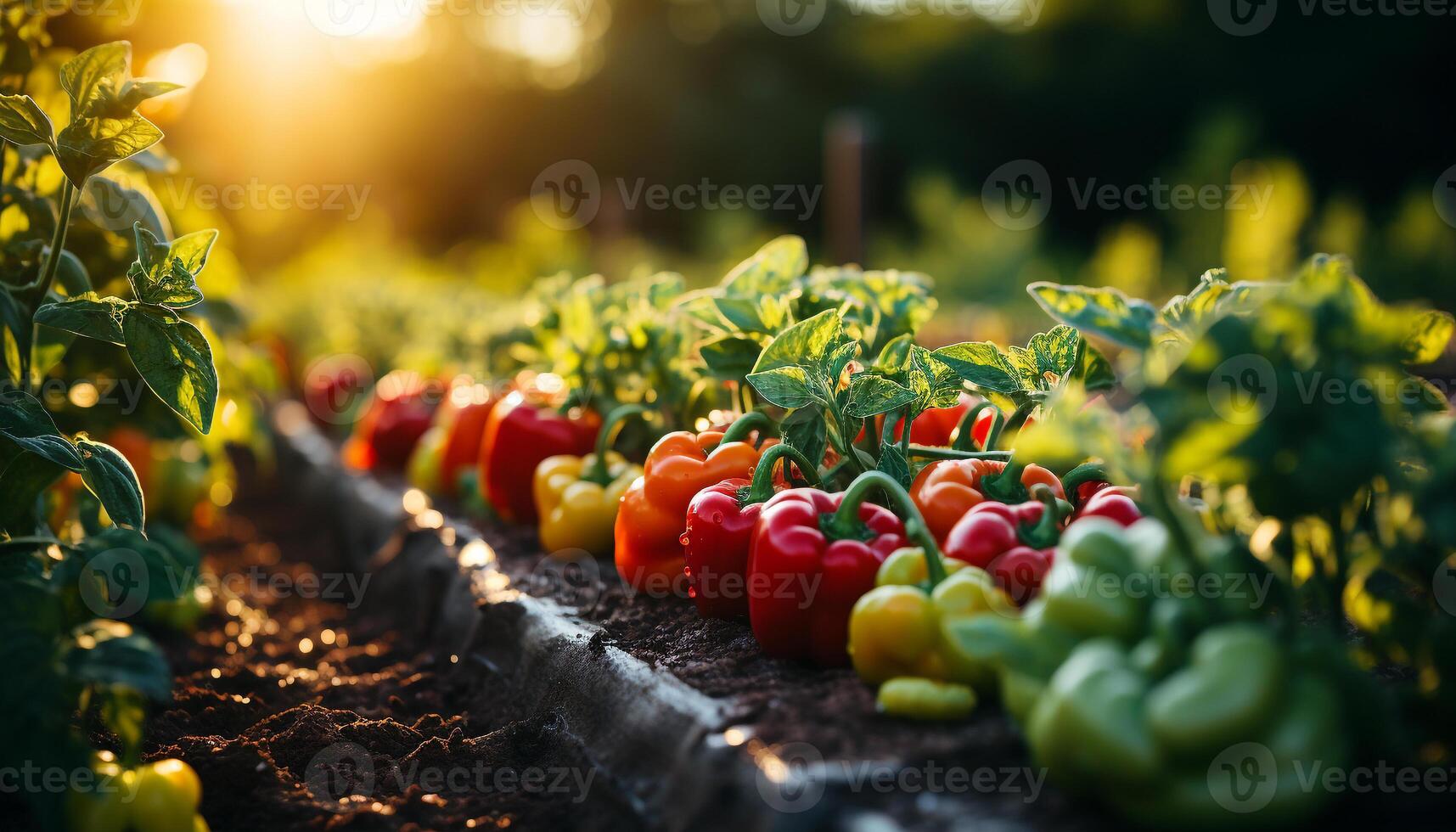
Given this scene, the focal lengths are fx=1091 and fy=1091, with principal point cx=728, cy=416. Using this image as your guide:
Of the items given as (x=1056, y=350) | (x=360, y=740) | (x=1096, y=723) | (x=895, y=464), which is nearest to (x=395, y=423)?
(x=360, y=740)

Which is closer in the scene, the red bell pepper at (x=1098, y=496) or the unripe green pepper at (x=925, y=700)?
the unripe green pepper at (x=925, y=700)

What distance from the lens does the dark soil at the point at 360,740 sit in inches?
75.9

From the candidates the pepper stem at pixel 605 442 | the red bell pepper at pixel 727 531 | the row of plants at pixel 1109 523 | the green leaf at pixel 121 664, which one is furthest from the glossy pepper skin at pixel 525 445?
the green leaf at pixel 121 664

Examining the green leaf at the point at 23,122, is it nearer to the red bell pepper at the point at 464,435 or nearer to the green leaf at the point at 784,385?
the green leaf at the point at 784,385

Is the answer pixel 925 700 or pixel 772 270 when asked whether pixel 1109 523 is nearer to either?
pixel 925 700

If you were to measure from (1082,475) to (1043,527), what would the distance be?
0.25 m

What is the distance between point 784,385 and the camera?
6.97 feet

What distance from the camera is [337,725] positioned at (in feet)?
7.64

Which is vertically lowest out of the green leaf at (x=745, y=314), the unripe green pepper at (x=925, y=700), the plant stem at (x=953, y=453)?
the unripe green pepper at (x=925, y=700)

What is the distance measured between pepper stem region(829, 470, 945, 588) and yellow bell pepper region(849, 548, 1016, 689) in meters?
0.04

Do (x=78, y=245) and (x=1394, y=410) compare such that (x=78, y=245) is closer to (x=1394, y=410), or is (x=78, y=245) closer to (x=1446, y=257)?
(x=1394, y=410)

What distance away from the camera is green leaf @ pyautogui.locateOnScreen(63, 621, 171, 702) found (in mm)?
1512

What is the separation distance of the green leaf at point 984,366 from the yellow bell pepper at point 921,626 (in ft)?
1.62

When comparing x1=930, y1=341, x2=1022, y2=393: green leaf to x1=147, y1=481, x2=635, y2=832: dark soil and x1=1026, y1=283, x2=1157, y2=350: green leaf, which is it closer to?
x1=1026, y1=283, x2=1157, y2=350: green leaf
